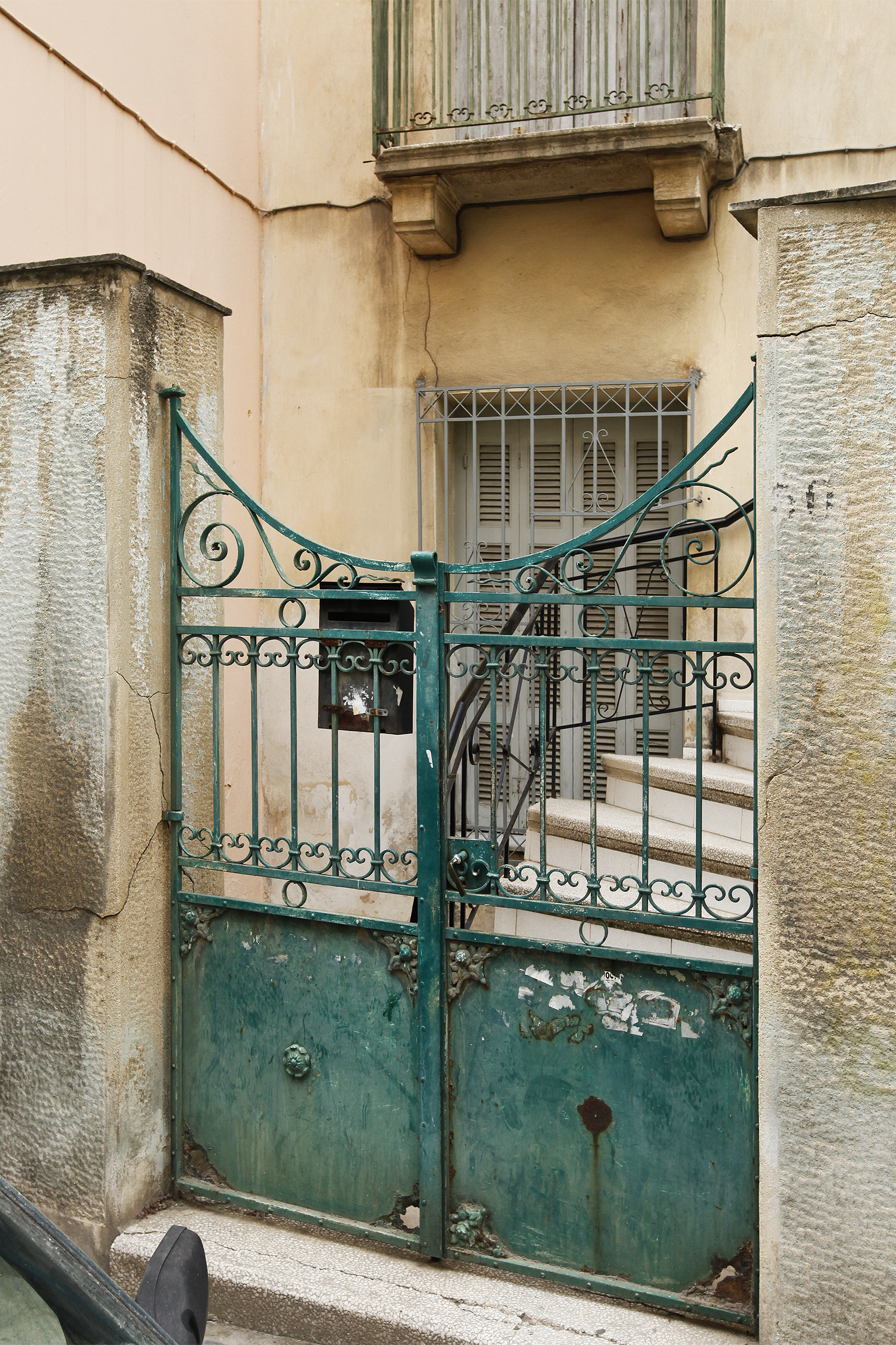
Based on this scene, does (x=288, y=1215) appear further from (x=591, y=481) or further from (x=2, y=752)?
(x=591, y=481)

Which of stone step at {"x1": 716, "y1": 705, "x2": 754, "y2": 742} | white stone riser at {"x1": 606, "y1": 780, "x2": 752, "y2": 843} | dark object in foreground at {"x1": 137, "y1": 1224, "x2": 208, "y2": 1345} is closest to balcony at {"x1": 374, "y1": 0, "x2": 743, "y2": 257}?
stone step at {"x1": 716, "y1": 705, "x2": 754, "y2": 742}

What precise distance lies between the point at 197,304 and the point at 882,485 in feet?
7.41

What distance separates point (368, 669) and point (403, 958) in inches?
33.9

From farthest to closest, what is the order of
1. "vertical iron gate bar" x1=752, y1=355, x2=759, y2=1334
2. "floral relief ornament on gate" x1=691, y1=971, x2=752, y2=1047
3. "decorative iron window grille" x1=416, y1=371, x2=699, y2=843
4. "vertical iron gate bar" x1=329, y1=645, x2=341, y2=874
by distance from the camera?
"decorative iron window grille" x1=416, y1=371, x2=699, y2=843 → "vertical iron gate bar" x1=329, y1=645, x2=341, y2=874 → "floral relief ornament on gate" x1=691, y1=971, x2=752, y2=1047 → "vertical iron gate bar" x1=752, y1=355, x2=759, y2=1334

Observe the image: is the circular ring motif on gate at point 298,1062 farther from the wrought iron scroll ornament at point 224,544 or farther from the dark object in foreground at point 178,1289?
the dark object in foreground at point 178,1289

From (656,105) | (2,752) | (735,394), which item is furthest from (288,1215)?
(656,105)

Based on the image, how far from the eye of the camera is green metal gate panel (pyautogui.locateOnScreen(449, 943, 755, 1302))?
3.08m

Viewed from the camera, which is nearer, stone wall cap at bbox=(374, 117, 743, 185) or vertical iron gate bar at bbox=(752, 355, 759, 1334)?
vertical iron gate bar at bbox=(752, 355, 759, 1334)

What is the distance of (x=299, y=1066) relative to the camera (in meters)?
3.55

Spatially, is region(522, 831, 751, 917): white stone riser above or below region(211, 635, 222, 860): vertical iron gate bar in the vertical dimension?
below

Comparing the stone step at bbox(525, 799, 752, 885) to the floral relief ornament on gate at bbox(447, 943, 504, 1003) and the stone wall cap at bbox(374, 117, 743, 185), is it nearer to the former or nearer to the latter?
the floral relief ornament on gate at bbox(447, 943, 504, 1003)

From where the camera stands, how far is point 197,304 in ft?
12.5

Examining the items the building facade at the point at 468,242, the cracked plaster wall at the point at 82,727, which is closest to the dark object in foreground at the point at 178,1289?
the cracked plaster wall at the point at 82,727

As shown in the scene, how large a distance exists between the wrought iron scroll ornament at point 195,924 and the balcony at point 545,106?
4.59m
